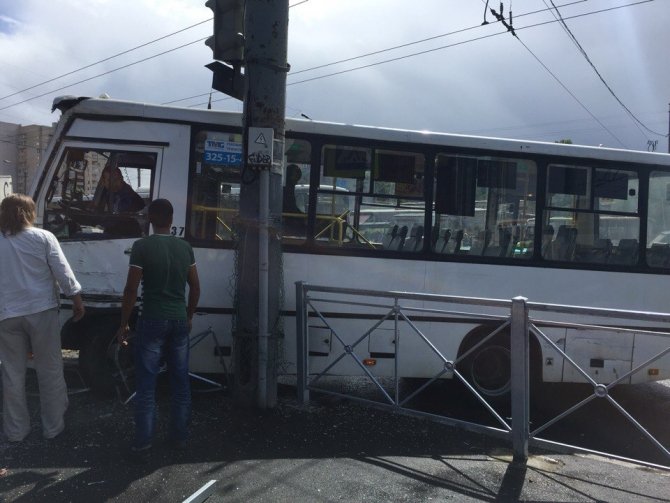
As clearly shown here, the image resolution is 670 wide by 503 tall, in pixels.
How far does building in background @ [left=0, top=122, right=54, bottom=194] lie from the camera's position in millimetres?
55103

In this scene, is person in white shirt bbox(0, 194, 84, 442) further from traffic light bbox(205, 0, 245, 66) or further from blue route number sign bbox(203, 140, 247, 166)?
traffic light bbox(205, 0, 245, 66)

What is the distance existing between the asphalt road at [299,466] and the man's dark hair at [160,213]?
1799 millimetres

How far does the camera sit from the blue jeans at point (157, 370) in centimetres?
419

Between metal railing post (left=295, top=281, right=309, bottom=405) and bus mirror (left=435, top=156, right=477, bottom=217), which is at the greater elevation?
bus mirror (left=435, top=156, right=477, bottom=217)

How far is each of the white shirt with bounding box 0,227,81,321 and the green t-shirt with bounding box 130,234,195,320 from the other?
0.64 metres

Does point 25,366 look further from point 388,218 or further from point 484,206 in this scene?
point 484,206

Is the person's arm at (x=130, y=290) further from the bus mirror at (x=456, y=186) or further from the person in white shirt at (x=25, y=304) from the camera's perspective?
the bus mirror at (x=456, y=186)

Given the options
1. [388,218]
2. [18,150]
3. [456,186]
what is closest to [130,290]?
[388,218]

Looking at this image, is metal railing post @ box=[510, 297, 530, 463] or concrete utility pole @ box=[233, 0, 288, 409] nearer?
metal railing post @ box=[510, 297, 530, 463]

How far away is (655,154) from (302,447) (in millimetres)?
5167

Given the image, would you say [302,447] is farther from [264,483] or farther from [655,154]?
[655,154]

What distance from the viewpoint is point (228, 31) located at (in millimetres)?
5152

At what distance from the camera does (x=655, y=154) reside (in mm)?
6414

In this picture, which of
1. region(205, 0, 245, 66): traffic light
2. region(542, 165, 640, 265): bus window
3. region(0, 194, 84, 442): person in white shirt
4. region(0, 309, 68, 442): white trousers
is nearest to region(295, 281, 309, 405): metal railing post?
region(0, 194, 84, 442): person in white shirt
